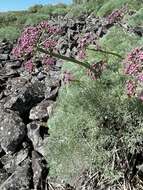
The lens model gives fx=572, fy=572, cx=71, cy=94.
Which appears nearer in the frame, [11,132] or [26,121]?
[11,132]

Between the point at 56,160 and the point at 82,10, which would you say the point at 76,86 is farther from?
the point at 82,10

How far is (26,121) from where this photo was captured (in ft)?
50.9

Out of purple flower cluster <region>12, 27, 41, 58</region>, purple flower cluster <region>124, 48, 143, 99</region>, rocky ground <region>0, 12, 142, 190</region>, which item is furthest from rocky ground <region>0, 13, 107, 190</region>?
purple flower cluster <region>124, 48, 143, 99</region>

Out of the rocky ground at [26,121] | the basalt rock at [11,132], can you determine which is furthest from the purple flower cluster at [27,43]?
the basalt rock at [11,132]

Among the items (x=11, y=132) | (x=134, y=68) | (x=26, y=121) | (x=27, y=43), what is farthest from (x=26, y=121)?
(x=134, y=68)

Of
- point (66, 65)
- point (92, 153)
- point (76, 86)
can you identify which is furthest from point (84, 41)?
point (66, 65)

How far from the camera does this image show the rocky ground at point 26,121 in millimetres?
13359

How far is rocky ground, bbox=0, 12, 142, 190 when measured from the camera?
526 inches

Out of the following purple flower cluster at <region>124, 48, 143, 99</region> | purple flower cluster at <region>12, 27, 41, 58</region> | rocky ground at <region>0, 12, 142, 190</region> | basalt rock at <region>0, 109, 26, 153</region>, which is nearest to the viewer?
purple flower cluster at <region>124, 48, 143, 99</region>

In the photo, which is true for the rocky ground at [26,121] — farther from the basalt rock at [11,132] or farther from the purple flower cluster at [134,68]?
the purple flower cluster at [134,68]

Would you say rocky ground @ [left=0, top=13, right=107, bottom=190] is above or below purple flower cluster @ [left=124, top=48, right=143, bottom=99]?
below

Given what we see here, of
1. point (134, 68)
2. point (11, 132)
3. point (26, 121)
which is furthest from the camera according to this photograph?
point (26, 121)

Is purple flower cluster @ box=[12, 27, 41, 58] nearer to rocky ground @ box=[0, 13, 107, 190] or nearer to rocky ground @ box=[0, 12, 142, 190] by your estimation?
rocky ground @ box=[0, 13, 107, 190]

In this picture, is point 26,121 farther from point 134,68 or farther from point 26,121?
point 134,68
